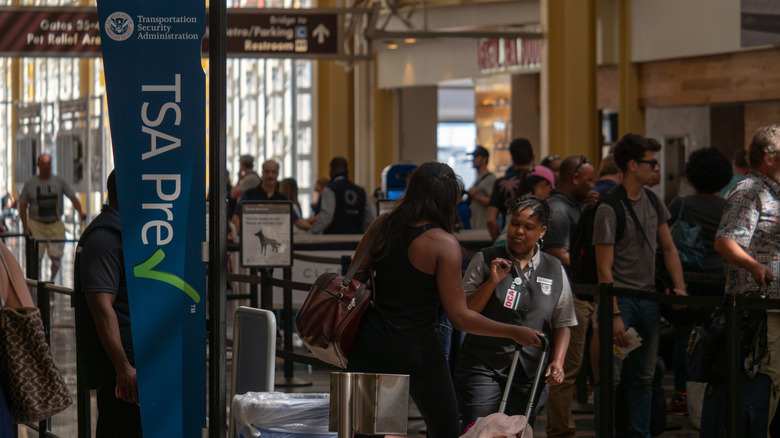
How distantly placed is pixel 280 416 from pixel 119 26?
1.64m

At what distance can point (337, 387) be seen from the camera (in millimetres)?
3830

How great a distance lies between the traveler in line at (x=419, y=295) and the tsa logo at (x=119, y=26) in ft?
3.96

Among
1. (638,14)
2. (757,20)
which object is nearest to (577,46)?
(638,14)

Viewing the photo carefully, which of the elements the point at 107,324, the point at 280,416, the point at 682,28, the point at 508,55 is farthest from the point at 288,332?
the point at 508,55

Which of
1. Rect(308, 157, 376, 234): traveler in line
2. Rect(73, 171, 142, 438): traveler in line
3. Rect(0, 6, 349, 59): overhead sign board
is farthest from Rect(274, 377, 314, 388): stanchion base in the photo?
Rect(0, 6, 349, 59): overhead sign board

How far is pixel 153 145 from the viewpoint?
14.9 ft

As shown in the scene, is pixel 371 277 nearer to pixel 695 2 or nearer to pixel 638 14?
pixel 695 2

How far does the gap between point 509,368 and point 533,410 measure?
208 millimetres

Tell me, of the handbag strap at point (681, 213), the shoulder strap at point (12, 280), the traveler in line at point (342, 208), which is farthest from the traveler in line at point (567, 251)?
the traveler in line at point (342, 208)

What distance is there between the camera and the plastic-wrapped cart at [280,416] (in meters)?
4.04

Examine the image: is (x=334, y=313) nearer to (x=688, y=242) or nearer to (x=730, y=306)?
(x=730, y=306)

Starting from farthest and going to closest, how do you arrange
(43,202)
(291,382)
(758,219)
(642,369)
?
(43,202), (291,382), (642,369), (758,219)

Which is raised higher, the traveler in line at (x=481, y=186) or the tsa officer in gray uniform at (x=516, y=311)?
the traveler in line at (x=481, y=186)

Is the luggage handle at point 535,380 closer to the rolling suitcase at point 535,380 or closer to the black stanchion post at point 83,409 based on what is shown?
the rolling suitcase at point 535,380
